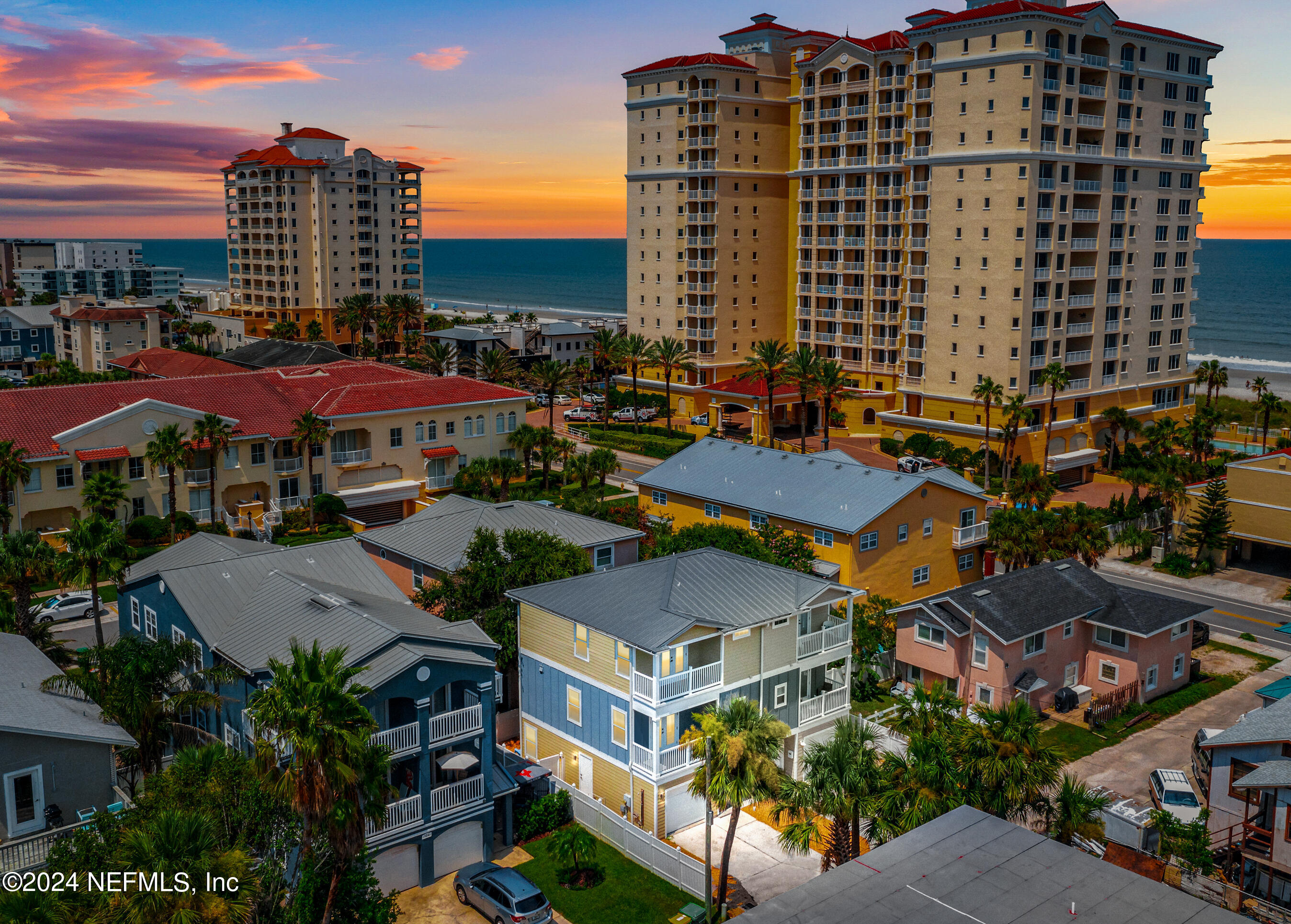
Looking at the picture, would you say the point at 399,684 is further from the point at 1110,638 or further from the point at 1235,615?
the point at 1235,615

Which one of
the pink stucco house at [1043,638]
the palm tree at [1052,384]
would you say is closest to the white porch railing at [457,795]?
the pink stucco house at [1043,638]

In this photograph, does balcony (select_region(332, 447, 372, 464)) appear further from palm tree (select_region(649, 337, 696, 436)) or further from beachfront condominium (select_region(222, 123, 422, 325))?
beachfront condominium (select_region(222, 123, 422, 325))

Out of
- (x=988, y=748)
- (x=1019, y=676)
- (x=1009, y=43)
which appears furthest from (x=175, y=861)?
(x=1009, y=43)

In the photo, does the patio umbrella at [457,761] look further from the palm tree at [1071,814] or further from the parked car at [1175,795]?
the parked car at [1175,795]

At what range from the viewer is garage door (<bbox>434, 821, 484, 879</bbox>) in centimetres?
3222

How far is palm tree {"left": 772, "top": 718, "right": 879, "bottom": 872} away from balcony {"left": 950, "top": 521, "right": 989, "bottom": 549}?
96.4ft

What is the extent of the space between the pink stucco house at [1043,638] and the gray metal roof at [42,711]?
100 feet

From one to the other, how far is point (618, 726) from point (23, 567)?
72.7 ft

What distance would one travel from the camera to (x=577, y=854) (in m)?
32.4

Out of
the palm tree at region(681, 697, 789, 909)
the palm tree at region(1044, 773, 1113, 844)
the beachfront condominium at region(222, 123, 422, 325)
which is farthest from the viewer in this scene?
the beachfront condominium at region(222, 123, 422, 325)

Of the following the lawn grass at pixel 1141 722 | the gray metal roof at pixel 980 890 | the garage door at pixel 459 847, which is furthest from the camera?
the lawn grass at pixel 1141 722

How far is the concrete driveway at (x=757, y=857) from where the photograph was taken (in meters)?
32.6

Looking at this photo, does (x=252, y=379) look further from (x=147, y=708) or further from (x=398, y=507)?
(x=147, y=708)

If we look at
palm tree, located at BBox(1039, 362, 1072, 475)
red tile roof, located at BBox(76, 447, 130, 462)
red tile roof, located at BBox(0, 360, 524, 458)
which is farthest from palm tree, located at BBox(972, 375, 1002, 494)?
red tile roof, located at BBox(76, 447, 130, 462)
